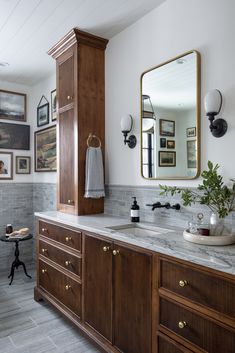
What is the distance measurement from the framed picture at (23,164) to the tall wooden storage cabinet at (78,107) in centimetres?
131

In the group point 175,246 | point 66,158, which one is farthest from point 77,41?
point 175,246

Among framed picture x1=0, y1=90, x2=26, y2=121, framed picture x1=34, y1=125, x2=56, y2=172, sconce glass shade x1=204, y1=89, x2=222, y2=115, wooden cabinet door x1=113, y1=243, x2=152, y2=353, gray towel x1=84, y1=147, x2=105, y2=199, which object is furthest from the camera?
framed picture x1=0, y1=90, x2=26, y2=121

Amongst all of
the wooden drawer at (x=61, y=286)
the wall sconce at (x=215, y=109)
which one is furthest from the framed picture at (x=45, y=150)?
the wall sconce at (x=215, y=109)

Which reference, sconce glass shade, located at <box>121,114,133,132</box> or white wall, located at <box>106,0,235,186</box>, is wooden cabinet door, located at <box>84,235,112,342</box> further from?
sconce glass shade, located at <box>121,114,133,132</box>

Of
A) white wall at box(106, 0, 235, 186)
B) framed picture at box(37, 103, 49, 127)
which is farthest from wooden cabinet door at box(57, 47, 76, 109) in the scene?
framed picture at box(37, 103, 49, 127)

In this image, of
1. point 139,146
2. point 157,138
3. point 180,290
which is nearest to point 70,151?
point 139,146

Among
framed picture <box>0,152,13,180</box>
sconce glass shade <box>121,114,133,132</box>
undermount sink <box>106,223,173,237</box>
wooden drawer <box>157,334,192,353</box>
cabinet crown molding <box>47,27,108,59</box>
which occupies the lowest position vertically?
wooden drawer <box>157,334,192,353</box>

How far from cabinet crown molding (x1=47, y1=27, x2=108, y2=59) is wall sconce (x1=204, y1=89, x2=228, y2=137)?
4.80 ft

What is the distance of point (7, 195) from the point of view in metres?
3.92

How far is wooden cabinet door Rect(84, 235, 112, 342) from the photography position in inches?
75.3

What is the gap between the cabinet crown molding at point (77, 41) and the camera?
263cm

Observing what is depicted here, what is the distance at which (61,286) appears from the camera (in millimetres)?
2479

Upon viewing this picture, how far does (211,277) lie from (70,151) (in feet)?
6.31

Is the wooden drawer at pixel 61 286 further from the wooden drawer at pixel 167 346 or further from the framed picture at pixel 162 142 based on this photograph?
the framed picture at pixel 162 142
